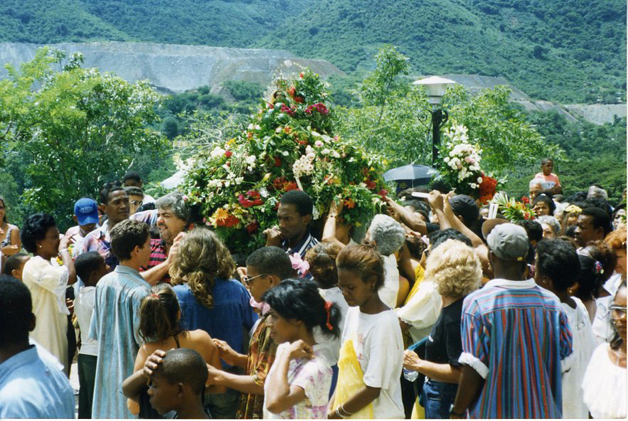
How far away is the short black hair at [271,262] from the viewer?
475cm

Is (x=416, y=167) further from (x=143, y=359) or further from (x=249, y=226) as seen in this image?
(x=143, y=359)

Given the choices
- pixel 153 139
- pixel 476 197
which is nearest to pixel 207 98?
pixel 153 139

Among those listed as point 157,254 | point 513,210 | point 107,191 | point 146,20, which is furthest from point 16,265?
point 146,20

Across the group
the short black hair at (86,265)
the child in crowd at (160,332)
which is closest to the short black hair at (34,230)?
the short black hair at (86,265)

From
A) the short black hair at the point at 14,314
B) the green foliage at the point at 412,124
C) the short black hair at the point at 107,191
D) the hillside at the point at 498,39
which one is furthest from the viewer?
the hillside at the point at 498,39

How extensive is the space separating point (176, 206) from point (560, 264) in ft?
9.99

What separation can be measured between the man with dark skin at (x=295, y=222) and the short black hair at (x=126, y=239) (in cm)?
111

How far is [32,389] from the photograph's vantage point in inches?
122

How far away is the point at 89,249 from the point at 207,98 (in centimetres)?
8344

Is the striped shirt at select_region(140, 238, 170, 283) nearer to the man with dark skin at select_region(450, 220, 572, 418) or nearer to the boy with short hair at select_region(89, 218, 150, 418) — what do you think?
the boy with short hair at select_region(89, 218, 150, 418)

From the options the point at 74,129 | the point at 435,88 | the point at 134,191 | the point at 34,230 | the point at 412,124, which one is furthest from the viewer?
the point at 74,129

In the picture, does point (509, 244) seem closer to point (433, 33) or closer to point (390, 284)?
point (390, 284)

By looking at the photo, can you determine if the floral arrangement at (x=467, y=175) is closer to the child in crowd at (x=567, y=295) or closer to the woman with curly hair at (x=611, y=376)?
the child in crowd at (x=567, y=295)

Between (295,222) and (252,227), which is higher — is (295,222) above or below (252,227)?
above
